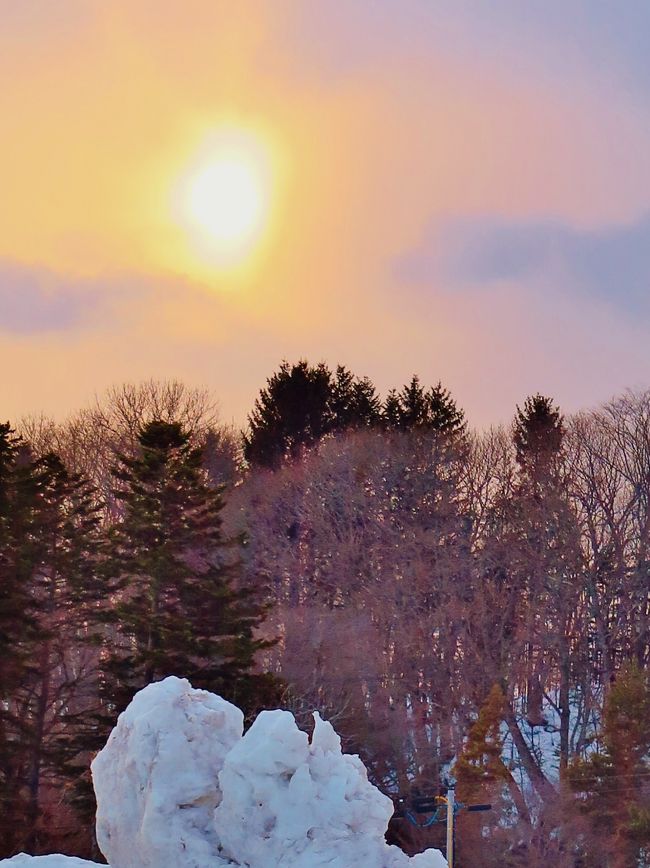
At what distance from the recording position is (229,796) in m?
8.53

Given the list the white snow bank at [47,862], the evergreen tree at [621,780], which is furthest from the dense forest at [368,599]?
the white snow bank at [47,862]

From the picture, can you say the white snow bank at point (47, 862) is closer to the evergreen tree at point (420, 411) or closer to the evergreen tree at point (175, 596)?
the evergreen tree at point (175, 596)

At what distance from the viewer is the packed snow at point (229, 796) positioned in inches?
330

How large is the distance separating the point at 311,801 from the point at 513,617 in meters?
35.0

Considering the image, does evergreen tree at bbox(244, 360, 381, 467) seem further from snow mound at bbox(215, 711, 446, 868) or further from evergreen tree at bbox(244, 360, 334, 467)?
snow mound at bbox(215, 711, 446, 868)

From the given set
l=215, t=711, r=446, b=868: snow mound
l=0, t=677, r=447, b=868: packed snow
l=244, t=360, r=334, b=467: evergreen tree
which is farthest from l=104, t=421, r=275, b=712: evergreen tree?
l=244, t=360, r=334, b=467: evergreen tree

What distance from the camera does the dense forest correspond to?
91.3 feet

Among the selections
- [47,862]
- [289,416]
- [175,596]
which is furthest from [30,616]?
[289,416]

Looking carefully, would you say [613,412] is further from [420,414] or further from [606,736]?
[606,736]

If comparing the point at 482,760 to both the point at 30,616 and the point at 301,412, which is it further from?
the point at 301,412

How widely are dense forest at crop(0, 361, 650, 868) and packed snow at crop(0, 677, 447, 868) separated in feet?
56.8

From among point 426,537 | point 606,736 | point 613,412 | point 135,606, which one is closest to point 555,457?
point 613,412

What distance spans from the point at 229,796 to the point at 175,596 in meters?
20.0

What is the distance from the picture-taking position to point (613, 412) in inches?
1861
